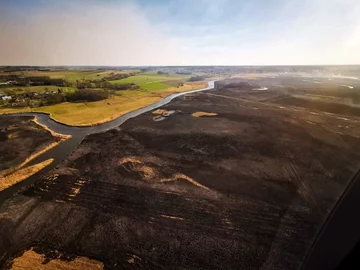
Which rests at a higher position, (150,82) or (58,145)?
(150,82)

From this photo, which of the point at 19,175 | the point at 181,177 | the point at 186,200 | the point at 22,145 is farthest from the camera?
the point at 22,145

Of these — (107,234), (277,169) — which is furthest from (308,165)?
(107,234)

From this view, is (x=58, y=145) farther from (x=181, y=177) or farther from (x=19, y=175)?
(x=181, y=177)

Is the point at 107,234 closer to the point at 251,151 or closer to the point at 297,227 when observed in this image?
the point at 297,227

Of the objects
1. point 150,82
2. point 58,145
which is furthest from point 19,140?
point 150,82

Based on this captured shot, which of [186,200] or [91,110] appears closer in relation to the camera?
[186,200]

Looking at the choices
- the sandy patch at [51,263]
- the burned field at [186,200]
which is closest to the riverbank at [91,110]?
the burned field at [186,200]

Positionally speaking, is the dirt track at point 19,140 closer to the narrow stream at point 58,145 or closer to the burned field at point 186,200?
the narrow stream at point 58,145
